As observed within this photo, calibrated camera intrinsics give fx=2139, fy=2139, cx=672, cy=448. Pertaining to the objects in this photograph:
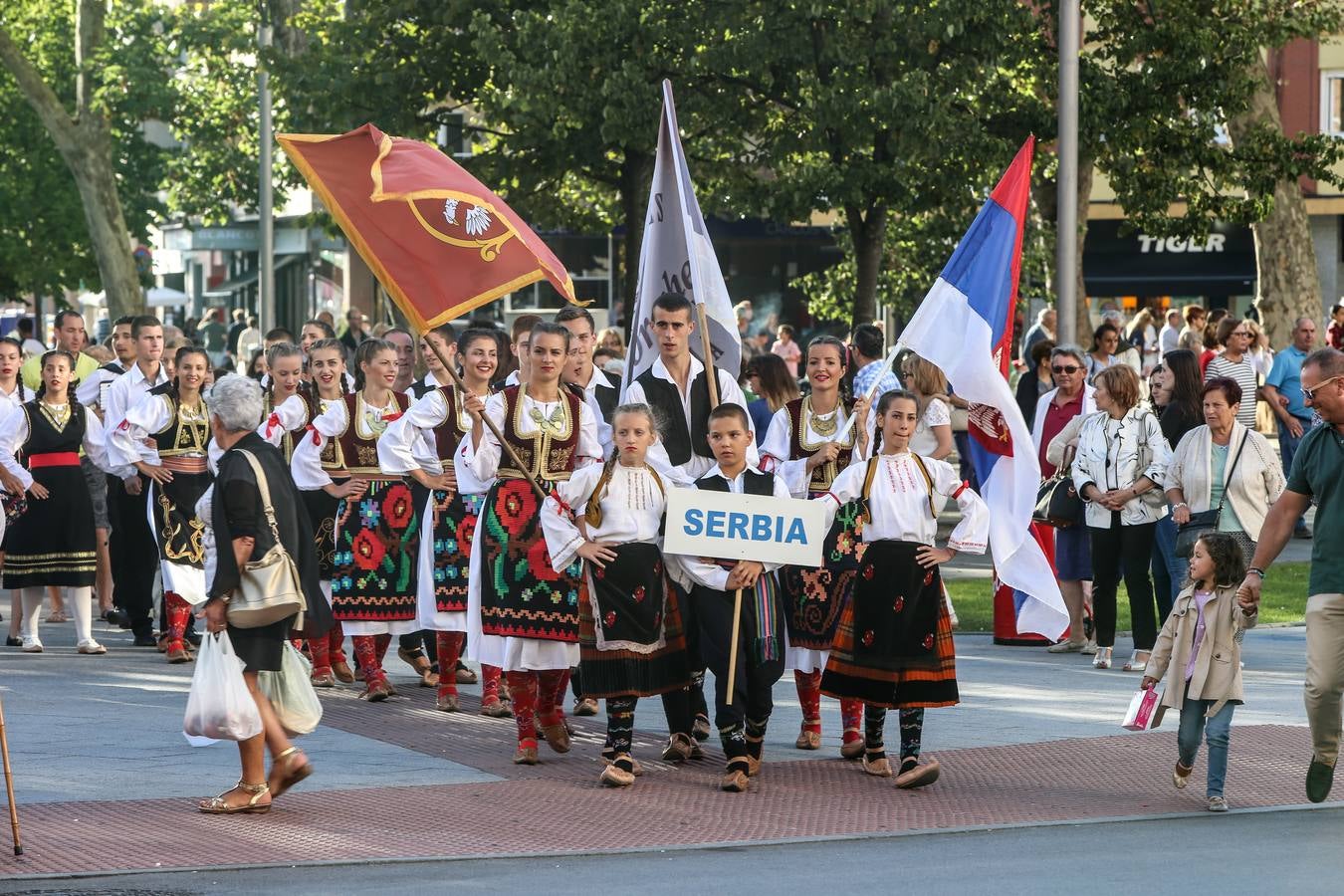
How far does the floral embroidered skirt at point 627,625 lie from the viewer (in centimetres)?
911

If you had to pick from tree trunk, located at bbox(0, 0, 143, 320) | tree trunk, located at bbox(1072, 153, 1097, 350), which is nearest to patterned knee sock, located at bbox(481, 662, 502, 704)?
tree trunk, located at bbox(1072, 153, 1097, 350)

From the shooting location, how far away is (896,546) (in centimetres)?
922

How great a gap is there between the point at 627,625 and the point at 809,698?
4.53 ft

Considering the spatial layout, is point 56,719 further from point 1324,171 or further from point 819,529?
point 1324,171

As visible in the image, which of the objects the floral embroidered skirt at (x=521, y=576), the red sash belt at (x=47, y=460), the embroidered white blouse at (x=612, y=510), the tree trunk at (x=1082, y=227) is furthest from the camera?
the tree trunk at (x=1082, y=227)

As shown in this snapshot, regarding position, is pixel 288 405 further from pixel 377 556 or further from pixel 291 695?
pixel 291 695

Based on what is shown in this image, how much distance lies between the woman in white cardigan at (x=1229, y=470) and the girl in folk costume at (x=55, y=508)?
21.5 ft

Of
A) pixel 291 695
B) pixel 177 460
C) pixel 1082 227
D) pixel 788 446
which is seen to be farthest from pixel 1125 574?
pixel 1082 227

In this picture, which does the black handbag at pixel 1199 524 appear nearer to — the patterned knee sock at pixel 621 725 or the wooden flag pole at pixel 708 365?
the wooden flag pole at pixel 708 365

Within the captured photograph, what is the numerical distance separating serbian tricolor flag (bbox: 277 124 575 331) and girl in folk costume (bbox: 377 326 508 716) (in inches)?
20.6

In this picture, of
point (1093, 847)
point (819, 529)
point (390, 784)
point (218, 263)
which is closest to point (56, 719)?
point (390, 784)

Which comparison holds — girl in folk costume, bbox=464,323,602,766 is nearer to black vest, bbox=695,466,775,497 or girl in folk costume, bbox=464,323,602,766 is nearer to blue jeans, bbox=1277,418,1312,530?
black vest, bbox=695,466,775,497

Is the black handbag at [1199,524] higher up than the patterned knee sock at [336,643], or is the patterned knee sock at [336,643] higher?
the black handbag at [1199,524]

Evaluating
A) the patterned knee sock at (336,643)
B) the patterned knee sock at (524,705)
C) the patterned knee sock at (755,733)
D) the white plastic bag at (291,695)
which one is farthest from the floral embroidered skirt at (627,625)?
the patterned knee sock at (336,643)
